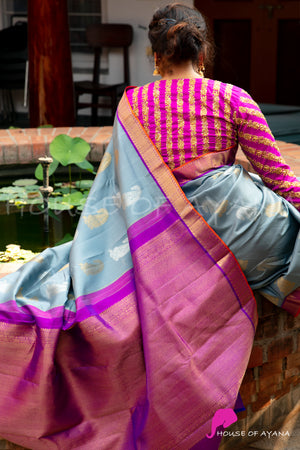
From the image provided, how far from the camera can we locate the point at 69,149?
3.26 m

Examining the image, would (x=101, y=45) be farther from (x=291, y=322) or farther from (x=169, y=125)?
(x=291, y=322)

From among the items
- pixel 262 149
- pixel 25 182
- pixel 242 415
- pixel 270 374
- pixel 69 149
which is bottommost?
pixel 242 415

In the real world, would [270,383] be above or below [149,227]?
below

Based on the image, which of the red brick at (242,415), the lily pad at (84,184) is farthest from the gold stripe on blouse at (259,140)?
the lily pad at (84,184)

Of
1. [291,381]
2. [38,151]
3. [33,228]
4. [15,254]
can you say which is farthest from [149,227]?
[38,151]

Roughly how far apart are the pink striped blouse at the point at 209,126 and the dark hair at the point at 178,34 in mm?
76

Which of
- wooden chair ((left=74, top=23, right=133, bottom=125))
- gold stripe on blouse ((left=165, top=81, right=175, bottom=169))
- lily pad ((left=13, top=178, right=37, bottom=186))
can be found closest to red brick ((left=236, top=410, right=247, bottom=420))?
gold stripe on blouse ((left=165, top=81, right=175, bottom=169))

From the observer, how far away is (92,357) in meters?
1.72

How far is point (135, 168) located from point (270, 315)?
0.61m

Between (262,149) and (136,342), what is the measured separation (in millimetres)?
667

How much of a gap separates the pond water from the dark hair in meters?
1.23

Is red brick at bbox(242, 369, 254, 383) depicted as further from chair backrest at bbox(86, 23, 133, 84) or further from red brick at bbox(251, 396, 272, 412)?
chair backrest at bbox(86, 23, 133, 84)

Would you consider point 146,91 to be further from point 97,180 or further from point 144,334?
point 144,334

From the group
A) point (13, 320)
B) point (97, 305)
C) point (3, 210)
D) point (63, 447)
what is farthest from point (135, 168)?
point (3, 210)
